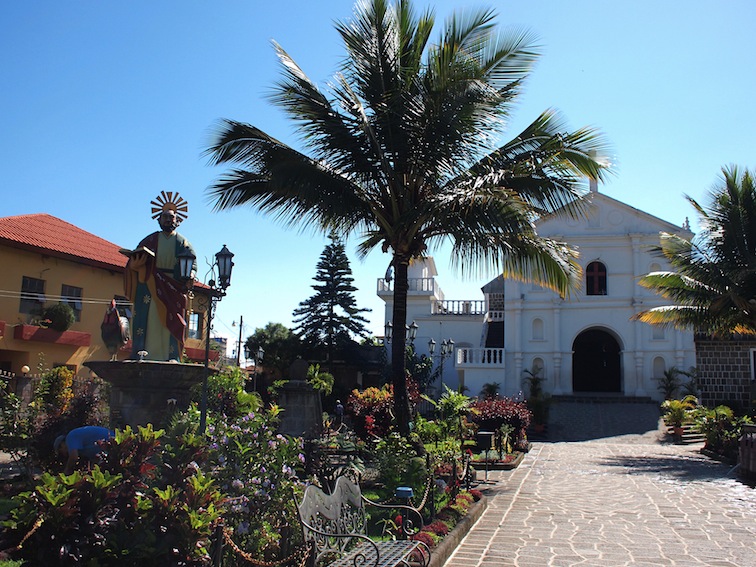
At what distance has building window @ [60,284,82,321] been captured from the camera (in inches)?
939

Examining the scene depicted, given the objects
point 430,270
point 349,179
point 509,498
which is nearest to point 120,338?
point 349,179

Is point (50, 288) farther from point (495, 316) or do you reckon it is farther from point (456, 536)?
point (456, 536)

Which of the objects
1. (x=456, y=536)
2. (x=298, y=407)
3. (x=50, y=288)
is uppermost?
(x=50, y=288)

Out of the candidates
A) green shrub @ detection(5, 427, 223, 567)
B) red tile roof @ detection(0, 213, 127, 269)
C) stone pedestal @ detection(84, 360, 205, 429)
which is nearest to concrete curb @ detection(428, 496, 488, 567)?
green shrub @ detection(5, 427, 223, 567)

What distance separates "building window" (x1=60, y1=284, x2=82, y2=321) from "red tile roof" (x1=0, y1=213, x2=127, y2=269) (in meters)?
1.01

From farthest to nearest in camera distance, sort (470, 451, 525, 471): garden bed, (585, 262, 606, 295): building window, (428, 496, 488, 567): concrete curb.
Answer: (585, 262, 606, 295): building window
(470, 451, 525, 471): garden bed
(428, 496, 488, 567): concrete curb

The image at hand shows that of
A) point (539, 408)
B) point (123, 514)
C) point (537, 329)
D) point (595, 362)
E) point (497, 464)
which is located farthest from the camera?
point (595, 362)

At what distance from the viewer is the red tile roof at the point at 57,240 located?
22.2 m

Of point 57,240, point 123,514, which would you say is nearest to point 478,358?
point 57,240

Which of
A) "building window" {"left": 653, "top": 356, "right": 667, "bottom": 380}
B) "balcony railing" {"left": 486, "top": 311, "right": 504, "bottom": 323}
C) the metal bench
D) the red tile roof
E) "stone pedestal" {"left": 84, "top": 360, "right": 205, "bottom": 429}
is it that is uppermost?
the red tile roof

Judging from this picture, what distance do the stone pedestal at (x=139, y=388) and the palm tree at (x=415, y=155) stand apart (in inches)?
136

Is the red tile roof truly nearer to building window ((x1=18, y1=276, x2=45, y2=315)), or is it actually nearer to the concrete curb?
building window ((x1=18, y1=276, x2=45, y2=315))

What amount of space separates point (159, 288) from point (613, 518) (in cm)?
701

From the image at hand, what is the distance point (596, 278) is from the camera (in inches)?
1201
